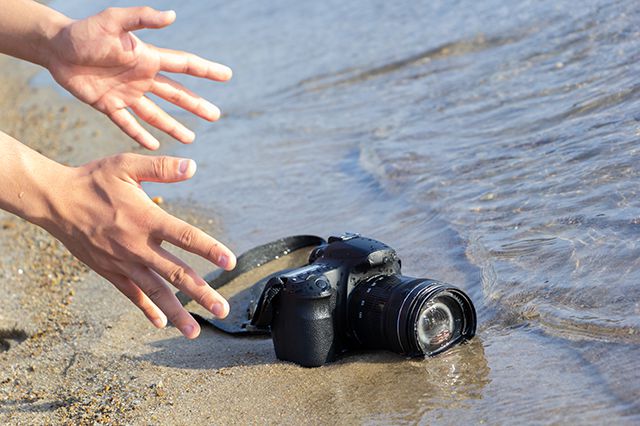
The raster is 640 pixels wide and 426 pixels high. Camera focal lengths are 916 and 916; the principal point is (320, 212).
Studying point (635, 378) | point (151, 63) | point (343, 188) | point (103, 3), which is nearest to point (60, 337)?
point (151, 63)

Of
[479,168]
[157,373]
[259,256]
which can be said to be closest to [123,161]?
[157,373]

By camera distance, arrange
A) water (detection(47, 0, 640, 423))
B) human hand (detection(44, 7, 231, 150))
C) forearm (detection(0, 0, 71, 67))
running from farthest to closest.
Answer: water (detection(47, 0, 640, 423)) → forearm (detection(0, 0, 71, 67)) → human hand (detection(44, 7, 231, 150))

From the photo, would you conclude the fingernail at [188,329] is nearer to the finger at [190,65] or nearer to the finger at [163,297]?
the finger at [163,297]

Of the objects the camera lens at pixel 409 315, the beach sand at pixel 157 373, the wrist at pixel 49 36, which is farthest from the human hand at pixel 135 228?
the camera lens at pixel 409 315

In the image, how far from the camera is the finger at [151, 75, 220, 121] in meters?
2.51

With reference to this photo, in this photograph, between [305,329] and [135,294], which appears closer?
[135,294]

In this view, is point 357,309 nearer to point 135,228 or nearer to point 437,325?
point 437,325

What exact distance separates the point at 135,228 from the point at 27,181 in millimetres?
301

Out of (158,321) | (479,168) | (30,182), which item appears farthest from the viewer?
(479,168)

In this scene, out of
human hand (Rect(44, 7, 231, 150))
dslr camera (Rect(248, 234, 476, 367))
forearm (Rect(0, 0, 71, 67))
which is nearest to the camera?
human hand (Rect(44, 7, 231, 150))

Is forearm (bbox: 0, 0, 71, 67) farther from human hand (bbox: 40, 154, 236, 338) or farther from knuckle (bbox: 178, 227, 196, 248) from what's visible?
knuckle (bbox: 178, 227, 196, 248)

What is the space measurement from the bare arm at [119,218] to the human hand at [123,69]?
0.35 m

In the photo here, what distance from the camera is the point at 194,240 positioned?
2.08 m

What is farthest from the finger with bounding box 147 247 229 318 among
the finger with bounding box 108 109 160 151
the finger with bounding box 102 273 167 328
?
the finger with bounding box 108 109 160 151
